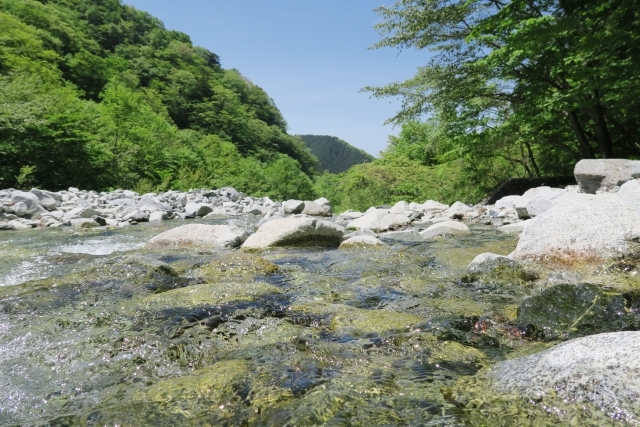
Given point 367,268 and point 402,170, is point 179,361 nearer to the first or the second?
point 367,268

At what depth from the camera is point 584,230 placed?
4.41 meters

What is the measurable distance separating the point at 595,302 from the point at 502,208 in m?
9.36

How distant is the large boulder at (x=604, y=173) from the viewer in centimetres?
951

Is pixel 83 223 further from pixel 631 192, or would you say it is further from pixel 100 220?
pixel 631 192

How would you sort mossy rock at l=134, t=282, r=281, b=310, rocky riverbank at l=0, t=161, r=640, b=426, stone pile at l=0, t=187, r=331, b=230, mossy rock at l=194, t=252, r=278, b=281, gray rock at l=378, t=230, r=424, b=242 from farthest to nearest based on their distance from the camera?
stone pile at l=0, t=187, r=331, b=230 → gray rock at l=378, t=230, r=424, b=242 → mossy rock at l=194, t=252, r=278, b=281 → mossy rock at l=134, t=282, r=281, b=310 → rocky riverbank at l=0, t=161, r=640, b=426

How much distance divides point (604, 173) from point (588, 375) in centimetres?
1017

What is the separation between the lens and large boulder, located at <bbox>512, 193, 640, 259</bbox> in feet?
13.7

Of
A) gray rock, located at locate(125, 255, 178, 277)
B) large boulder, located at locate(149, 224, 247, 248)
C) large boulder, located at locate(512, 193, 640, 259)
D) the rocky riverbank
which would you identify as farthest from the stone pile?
large boulder, located at locate(512, 193, 640, 259)

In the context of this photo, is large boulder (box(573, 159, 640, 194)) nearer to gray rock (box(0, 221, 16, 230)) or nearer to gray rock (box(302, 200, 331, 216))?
gray rock (box(302, 200, 331, 216))

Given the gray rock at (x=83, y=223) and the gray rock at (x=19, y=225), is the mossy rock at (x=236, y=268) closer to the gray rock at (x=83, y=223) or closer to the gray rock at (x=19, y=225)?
the gray rock at (x=83, y=223)

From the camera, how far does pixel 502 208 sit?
450 inches

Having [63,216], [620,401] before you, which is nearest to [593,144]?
[620,401]

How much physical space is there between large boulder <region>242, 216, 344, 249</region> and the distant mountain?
109 m

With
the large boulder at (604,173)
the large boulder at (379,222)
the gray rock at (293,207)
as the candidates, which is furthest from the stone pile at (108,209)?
the large boulder at (604,173)
